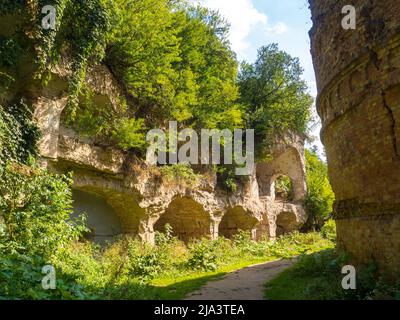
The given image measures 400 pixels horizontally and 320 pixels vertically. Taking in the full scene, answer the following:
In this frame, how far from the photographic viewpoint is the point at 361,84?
6.39 m

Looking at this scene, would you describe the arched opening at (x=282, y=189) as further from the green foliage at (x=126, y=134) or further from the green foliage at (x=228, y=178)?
the green foliage at (x=126, y=134)

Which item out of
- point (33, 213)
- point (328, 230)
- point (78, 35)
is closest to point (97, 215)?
point (33, 213)

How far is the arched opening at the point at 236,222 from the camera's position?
19500mm

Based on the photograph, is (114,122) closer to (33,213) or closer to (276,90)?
(33,213)

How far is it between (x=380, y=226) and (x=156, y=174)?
8.99 meters

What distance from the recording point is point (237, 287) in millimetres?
7988

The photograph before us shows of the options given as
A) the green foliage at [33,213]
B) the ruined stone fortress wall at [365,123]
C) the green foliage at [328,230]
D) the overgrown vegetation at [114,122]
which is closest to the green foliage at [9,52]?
the overgrown vegetation at [114,122]

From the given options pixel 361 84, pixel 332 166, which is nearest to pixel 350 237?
pixel 332 166

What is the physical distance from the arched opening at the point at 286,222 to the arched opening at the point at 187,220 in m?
8.60

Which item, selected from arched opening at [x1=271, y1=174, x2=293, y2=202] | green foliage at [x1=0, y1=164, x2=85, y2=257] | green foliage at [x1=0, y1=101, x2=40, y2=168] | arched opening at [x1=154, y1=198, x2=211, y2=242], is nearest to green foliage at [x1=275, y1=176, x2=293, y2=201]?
arched opening at [x1=271, y1=174, x2=293, y2=202]

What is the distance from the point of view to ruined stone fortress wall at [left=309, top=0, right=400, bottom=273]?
5699mm

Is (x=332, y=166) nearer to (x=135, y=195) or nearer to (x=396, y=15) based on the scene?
(x=396, y=15)

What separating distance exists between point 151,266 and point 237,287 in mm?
3247

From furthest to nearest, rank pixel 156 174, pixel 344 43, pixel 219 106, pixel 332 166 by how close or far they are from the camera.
→ pixel 219 106 < pixel 156 174 < pixel 332 166 < pixel 344 43
